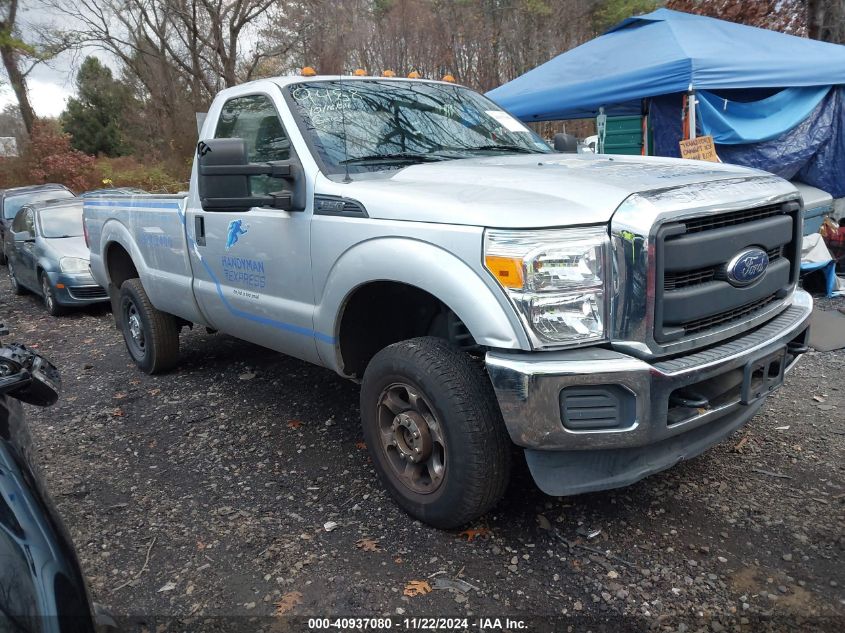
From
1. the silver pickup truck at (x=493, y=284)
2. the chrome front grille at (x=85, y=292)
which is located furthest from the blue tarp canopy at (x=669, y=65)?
the chrome front grille at (x=85, y=292)

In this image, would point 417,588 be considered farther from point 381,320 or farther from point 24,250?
point 24,250

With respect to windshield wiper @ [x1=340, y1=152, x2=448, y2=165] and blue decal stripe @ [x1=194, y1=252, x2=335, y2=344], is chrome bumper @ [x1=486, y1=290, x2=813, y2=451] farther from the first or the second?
windshield wiper @ [x1=340, y1=152, x2=448, y2=165]

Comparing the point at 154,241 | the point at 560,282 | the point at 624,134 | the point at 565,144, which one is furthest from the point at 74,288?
the point at 560,282

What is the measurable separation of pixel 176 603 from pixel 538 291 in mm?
1945

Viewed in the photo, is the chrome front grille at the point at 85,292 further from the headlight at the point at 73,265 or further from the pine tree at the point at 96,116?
the pine tree at the point at 96,116

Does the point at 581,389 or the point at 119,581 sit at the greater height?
the point at 581,389

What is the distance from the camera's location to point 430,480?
119 inches

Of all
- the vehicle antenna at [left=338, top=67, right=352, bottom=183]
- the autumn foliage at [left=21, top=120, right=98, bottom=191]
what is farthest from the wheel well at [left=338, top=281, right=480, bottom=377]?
the autumn foliage at [left=21, top=120, right=98, bottom=191]

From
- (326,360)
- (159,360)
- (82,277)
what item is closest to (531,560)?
(326,360)

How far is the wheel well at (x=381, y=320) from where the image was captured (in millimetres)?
3252

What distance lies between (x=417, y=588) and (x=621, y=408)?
3.66 feet

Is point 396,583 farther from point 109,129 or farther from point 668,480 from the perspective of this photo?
point 109,129

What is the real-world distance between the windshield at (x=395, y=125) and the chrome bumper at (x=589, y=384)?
155cm

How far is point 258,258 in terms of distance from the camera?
375 centimetres
